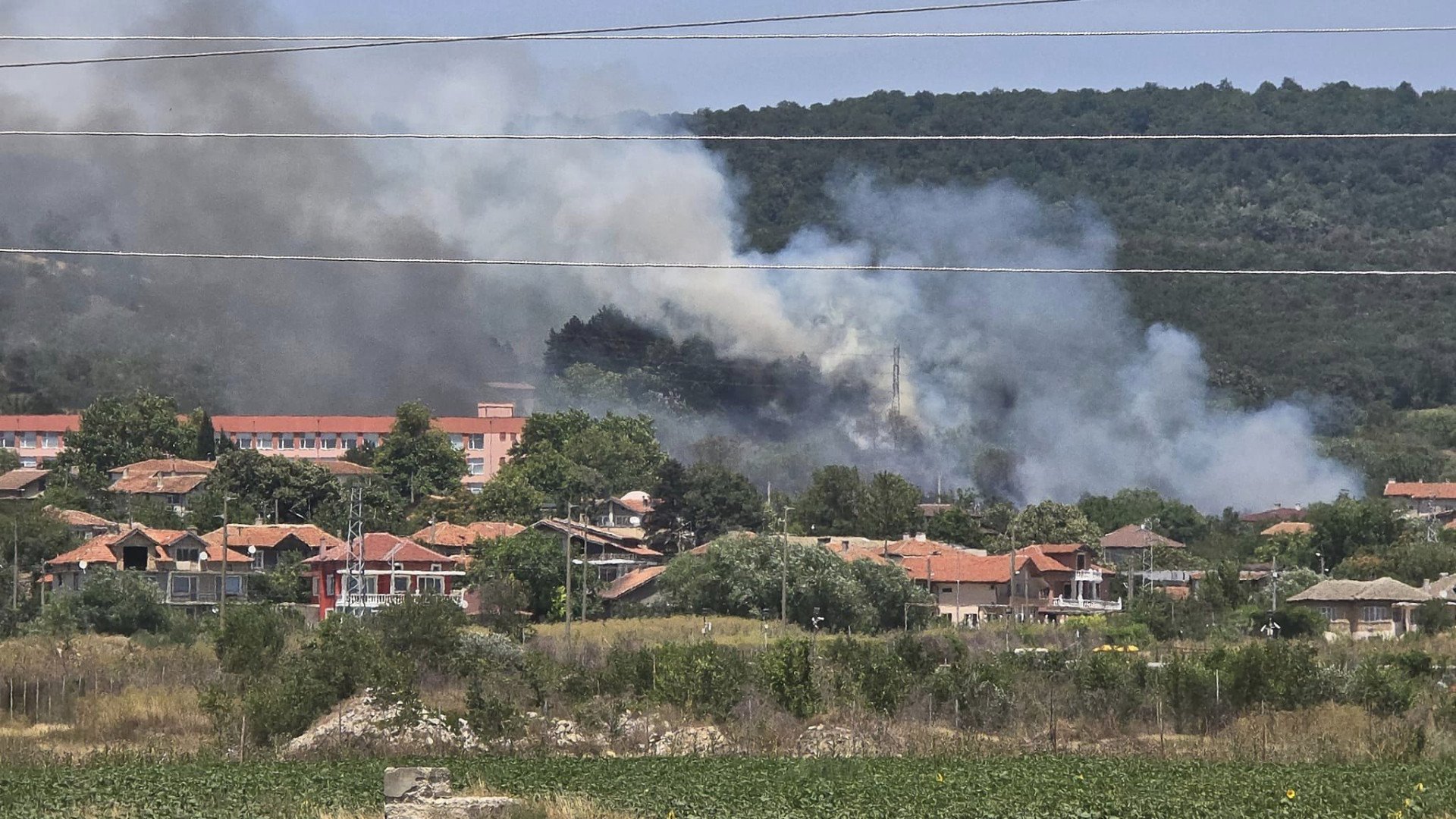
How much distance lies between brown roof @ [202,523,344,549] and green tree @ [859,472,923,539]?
26.4 meters

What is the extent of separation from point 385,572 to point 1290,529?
2015 inches

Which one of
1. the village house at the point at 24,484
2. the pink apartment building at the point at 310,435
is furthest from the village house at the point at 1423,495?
the village house at the point at 24,484

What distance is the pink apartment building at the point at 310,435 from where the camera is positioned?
403ft

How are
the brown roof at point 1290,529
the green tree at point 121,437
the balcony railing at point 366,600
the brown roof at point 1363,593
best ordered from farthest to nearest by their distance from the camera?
1. the green tree at point 121,437
2. the brown roof at point 1290,529
3. the brown roof at point 1363,593
4. the balcony railing at point 366,600

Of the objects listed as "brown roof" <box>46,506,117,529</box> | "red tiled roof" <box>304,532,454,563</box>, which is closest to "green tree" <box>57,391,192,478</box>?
"brown roof" <box>46,506,117,529</box>

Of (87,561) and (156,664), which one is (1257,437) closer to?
(87,561)

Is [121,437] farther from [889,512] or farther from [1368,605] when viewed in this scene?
[1368,605]

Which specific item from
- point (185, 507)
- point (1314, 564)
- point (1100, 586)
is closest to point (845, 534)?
point (1100, 586)

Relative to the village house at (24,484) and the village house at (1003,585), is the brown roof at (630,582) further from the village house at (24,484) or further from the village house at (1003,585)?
the village house at (24,484)

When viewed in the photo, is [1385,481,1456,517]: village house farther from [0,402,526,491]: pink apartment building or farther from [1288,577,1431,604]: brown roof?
[0,402,526,491]: pink apartment building

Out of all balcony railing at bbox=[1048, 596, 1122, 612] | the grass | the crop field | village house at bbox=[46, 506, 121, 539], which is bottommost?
the crop field

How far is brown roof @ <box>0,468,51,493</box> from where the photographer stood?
334 ft

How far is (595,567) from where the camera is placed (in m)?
78.4

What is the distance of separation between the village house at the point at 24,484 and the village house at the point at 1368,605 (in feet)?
215
